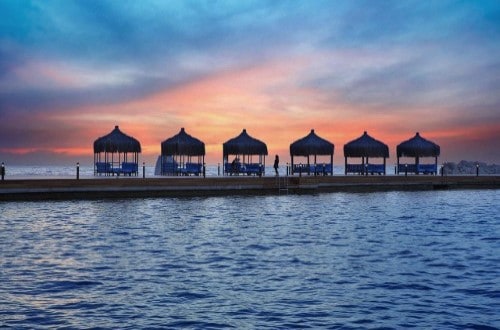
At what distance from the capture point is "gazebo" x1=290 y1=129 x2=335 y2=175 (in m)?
51.1

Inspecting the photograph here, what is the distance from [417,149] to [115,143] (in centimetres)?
2841

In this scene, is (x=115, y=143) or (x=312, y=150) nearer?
(x=115, y=143)

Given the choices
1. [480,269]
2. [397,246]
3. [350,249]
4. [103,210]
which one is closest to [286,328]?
[480,269]

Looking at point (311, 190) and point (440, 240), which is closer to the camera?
point (440, 240)

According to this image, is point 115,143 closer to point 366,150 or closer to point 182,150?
point 182,150

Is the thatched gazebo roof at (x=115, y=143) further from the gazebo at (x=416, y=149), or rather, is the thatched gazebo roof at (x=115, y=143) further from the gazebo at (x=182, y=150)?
the gazebo at (x=416, y=149)

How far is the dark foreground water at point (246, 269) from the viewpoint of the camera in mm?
11711

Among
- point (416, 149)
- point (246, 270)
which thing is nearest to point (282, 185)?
point (416, 149)

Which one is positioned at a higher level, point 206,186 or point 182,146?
point 182,146

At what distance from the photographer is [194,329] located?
424 inches

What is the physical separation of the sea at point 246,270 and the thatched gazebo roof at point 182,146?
15213mm

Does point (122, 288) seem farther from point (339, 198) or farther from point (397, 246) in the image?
point (339, 198)

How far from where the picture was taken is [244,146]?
49.8m

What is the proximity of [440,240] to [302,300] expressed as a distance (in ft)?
40.2
